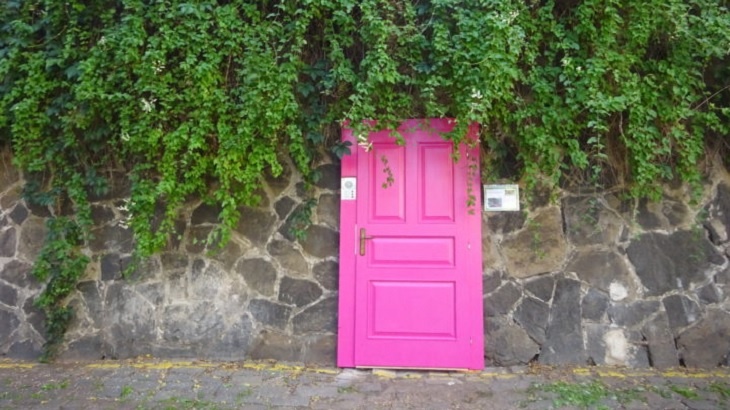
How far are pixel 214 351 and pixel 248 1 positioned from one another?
2903mm

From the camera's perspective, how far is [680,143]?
157 inches

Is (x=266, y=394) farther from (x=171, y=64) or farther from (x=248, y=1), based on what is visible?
(x=248, y=1)

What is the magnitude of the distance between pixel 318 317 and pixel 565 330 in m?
2.05

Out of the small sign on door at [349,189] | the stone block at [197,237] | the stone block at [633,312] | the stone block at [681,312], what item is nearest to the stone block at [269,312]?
the stone block at [197,237]

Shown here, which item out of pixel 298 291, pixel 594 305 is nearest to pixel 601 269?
A: pixel 594 305

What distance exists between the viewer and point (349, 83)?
163 inches

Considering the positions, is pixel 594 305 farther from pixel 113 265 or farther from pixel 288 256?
pixel 113 265

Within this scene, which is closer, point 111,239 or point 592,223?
point 592,223

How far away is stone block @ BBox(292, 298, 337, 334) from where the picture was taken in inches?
175

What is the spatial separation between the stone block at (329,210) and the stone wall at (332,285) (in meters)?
0.01

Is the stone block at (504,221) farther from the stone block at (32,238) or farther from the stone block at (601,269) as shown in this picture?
the stone block at (32,238)

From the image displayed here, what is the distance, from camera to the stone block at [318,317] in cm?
445

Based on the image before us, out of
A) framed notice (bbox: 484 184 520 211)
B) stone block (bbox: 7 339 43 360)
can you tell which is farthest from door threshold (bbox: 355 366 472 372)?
stone block (bbox: 7 339 43 360)

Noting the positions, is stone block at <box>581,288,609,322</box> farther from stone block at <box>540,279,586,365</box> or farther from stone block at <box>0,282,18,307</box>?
stone block at <box>0,282,18,307</box>
